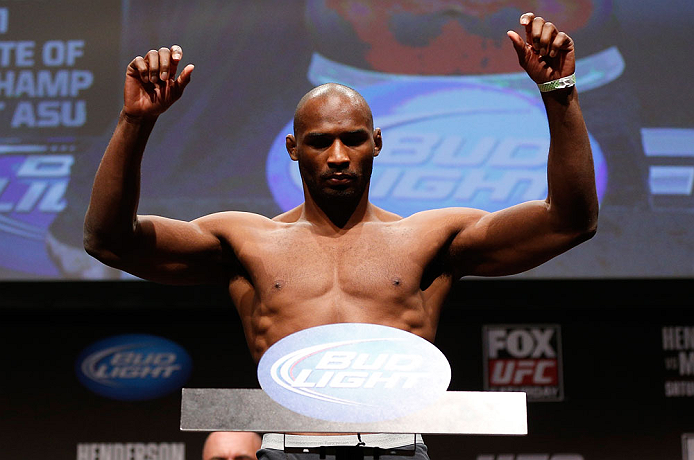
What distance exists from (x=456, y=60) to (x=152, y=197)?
55.5 inches

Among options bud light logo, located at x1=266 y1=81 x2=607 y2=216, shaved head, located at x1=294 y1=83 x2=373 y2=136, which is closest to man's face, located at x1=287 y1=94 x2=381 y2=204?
shaved head, located at x1=294 y1=83 x2=373 y2=136

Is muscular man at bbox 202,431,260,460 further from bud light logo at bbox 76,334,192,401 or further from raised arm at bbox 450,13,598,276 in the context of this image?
raised arm at bbox 450,13,598,276

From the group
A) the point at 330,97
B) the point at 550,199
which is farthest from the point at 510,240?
the point at 330,97

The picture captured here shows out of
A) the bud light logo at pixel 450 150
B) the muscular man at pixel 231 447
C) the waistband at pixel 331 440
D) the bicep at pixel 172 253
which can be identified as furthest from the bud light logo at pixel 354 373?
the muscular man at pixel 231 447

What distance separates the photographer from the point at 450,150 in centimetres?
350

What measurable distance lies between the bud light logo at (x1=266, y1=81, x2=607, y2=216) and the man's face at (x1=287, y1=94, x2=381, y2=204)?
1.63 meters

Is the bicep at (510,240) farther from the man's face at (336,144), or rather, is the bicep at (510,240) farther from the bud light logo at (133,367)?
the bud light logo at (133,367)

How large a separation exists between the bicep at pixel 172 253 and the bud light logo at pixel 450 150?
1.53m

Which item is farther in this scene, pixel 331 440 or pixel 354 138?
pixel 354 138

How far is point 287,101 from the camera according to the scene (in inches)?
139

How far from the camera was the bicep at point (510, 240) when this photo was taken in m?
1.70

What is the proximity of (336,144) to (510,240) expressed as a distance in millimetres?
426

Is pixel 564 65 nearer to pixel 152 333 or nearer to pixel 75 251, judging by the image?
pixel 75 251

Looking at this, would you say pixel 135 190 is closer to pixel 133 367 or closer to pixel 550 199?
pixel 550 199
